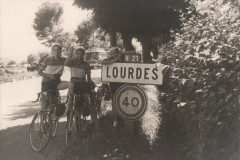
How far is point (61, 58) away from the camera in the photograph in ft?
22.9

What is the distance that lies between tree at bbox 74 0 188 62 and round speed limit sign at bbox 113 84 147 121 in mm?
6641

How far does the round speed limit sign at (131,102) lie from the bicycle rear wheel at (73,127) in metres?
1.32

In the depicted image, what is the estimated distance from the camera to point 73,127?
21.1 feet

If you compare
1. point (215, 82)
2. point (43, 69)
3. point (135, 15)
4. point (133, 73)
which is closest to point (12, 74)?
point (135, 15)

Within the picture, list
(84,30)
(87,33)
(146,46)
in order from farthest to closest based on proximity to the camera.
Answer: (87,33) < (84,30) < (146,46)

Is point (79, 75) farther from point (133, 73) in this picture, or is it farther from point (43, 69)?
point (133, 73)

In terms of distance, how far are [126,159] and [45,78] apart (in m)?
2.44

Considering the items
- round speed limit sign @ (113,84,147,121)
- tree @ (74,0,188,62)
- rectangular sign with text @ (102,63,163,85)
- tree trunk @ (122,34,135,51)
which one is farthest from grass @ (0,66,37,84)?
round speed limit sign @ (113,84,147,121)

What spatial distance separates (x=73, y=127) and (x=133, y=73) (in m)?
1.75

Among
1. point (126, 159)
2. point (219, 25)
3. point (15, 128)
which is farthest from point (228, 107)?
point (15, 128)

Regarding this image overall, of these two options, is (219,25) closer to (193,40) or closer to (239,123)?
(193,40)

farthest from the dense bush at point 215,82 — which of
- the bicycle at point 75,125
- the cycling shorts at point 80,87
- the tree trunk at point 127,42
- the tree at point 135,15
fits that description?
the tree trunk at point 127,42

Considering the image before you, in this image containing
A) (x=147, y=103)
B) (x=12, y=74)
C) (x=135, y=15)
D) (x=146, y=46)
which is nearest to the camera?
(x=147, y=103)

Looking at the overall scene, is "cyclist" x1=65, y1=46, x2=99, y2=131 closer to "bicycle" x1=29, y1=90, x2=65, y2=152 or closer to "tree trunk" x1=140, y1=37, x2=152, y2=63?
"bicycle" x1=29, y1=90, x2=65, y2=152
